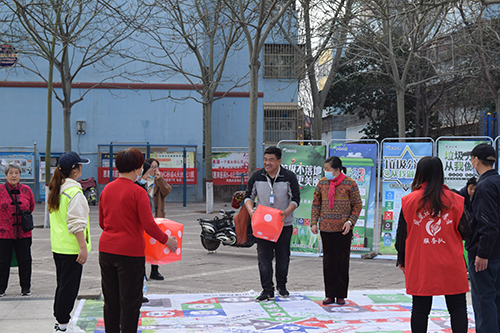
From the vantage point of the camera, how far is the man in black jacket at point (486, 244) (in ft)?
13.9

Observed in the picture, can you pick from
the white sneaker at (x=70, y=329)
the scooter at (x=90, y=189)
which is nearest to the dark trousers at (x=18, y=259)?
the white sneaker at (x=70, y=329)

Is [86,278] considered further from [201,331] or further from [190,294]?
[201,331]

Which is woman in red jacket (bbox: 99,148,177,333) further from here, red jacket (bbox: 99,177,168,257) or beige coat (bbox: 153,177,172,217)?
beige coat (bbox: 153,177,172,217)

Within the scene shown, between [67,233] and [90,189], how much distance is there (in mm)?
17173

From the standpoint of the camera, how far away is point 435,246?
4.03m

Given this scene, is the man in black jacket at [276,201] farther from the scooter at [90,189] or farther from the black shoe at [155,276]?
the scooter at [90,189]

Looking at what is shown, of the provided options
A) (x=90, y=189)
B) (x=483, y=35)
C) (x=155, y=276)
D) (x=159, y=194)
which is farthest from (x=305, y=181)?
(x=90, y=189)

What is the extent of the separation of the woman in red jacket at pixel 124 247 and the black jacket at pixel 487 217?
261 cm

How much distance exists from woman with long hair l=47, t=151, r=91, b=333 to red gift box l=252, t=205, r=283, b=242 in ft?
7.46

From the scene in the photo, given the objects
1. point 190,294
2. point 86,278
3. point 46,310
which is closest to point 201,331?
point 190,294

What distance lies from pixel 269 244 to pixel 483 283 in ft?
9.40

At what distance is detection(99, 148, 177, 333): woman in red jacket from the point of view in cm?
423

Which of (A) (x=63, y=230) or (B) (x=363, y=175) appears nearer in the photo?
(A) (x=63, y=230)

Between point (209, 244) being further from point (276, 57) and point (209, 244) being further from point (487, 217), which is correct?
point (276, 57)
